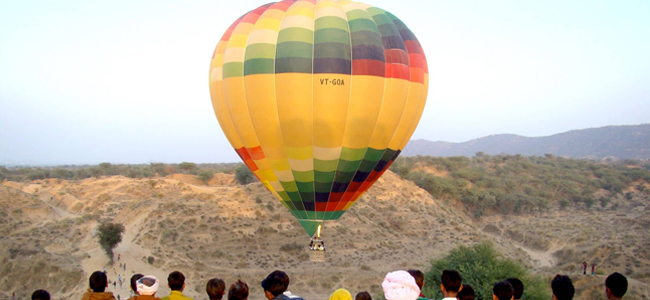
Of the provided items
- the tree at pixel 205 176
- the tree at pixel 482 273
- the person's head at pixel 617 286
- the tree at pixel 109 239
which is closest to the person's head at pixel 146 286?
the person's head at pixel 617 286

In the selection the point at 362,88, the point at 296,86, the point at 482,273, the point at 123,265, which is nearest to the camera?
the point at 296,86

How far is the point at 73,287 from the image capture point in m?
17.3

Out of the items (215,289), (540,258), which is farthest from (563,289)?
(540,258)

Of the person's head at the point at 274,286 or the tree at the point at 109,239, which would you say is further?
the tree at the point at 109,239

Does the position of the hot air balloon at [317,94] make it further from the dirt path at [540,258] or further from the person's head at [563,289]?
the dirt path at [540,258]

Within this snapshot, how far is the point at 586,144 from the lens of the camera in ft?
518

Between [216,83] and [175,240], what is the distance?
13882mm

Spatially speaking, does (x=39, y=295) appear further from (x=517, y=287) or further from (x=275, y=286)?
(x=517, y=287)

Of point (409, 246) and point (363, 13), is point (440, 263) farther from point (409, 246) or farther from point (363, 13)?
point (409, 246)

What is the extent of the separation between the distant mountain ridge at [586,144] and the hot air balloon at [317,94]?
127 meters

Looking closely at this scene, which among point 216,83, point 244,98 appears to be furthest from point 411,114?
point 216,83

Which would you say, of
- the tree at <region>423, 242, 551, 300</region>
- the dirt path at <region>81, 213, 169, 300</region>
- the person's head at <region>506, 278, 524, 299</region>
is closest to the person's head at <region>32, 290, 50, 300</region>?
the person's head at <region>506, 278, 524, 299</region>

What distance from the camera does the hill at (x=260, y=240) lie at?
1823 cm

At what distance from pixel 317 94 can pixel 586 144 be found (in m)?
178
